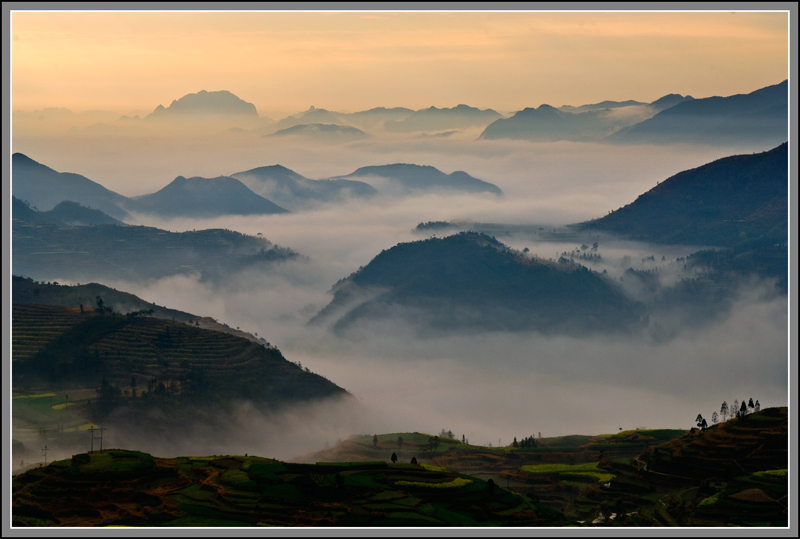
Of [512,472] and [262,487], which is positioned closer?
[262,487]

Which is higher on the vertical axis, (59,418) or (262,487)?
(59,418)

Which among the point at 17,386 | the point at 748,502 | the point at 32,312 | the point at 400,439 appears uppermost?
the point at 32,312

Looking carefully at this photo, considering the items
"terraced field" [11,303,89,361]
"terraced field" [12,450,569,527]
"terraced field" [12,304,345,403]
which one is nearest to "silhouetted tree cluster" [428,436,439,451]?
"terraced field" [12,304,345,403]

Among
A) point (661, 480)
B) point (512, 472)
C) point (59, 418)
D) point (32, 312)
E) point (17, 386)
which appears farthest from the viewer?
point (32, 312)

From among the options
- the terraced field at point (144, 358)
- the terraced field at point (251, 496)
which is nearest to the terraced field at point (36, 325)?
the terraced field at point (144, 358)

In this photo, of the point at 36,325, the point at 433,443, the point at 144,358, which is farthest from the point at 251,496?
the point at 36,325

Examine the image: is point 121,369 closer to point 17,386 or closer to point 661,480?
point 17,386

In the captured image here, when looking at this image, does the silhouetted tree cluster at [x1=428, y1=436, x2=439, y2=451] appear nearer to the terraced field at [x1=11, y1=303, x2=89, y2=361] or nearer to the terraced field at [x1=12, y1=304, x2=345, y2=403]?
the terraced field at [x1=12, y1=304, x2=345, y2=403]

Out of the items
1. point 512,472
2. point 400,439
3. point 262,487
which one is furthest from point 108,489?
point 400,439

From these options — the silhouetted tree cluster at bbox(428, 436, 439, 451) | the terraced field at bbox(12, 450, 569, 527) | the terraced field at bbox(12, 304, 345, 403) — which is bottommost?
the terraced field at bbox(12, 450, 569, 527)
